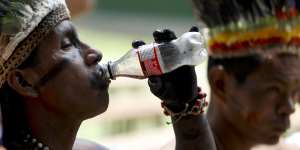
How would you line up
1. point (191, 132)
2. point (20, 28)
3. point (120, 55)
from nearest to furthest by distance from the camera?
1. point (20, 28)
2. point (191, 132)
3. point (120, 55)

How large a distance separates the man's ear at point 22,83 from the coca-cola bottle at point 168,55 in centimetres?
29

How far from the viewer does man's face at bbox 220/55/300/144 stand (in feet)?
14.1

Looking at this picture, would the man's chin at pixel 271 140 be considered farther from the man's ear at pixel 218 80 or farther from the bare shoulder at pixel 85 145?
the bare shoulder at pixel 85 145

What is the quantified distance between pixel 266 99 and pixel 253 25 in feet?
1.23

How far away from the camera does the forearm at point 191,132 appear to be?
11.2ft

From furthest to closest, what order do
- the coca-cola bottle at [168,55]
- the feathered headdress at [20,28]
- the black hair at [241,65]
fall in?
the black hair at [241,65]
the coca-cola bottle at [168,55]
the feathered headdress at [20,28]

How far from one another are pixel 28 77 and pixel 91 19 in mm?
11507

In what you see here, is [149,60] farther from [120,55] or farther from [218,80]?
[120,55]

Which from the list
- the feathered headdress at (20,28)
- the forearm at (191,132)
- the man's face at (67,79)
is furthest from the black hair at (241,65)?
the feathered headdress at (20,28)

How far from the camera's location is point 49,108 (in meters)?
3.25

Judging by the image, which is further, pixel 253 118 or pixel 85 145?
pixel 253 118

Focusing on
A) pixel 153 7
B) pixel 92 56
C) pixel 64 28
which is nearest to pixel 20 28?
pixel 64 28

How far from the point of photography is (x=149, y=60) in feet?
10.8

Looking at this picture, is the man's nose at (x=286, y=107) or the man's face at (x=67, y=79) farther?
the man's nose at (x=286, y=107)
